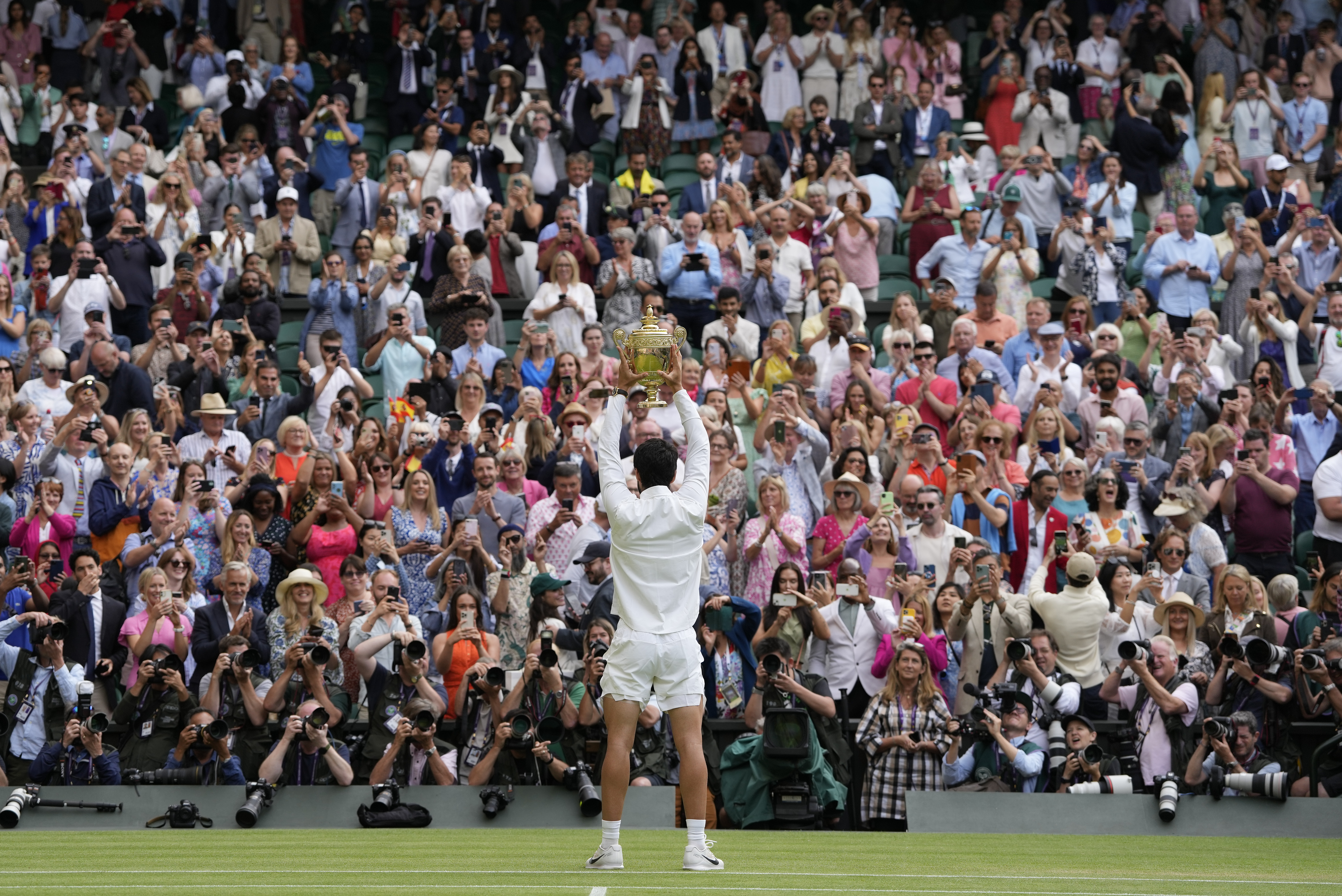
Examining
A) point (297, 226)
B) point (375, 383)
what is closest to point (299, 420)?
point (375, 383)

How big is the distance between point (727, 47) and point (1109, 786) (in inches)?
479

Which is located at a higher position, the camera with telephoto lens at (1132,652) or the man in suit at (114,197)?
the man in suit at (114,197)

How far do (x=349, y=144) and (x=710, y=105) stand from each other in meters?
4.02

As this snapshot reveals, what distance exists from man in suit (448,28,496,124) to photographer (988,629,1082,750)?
1041cm

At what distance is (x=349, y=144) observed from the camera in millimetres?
18516

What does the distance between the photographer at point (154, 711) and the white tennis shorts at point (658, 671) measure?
14.3 ft

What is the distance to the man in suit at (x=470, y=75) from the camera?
64.0 ft

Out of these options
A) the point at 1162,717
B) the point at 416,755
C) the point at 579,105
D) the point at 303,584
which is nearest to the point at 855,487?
the point at 1162,717

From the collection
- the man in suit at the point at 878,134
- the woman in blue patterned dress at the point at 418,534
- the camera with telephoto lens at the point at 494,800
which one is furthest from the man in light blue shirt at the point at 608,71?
the camera with telephoto lens at the point at 494,800

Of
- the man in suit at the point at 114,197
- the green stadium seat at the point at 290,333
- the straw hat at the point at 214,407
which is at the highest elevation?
the man in suit at the point at 114,197

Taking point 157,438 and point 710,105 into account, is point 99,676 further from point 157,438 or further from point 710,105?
point 710,105

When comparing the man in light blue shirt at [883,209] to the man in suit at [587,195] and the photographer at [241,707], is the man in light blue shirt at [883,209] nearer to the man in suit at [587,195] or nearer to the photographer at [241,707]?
the man in suit at [587,195]

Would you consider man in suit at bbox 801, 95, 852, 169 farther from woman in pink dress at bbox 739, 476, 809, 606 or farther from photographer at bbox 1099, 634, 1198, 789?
photographer at bbox 1099, 634, 1198, 789

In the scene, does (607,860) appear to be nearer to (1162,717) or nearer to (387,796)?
(387,796)
